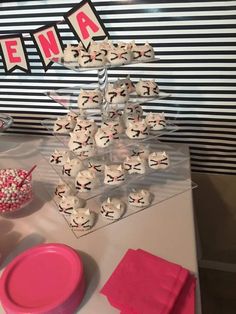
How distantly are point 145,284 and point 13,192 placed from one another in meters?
0.43

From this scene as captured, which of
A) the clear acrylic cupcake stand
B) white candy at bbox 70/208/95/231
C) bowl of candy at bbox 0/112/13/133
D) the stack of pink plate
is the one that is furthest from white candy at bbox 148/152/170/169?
bowl of candy at bbox 0/112/13/133

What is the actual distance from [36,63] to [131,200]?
58 centimetres

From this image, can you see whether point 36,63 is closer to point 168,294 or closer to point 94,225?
point 94,225

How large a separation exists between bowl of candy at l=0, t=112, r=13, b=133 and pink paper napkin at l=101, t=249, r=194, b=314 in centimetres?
64

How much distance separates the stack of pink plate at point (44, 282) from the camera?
63 cm

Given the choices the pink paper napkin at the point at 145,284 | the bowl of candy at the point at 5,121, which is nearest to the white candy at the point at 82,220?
the pink paper napkin at the point at 145,284

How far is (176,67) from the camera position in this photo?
3.43ft

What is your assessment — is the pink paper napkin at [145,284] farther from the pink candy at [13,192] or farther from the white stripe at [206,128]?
the white stripe at [206,128]

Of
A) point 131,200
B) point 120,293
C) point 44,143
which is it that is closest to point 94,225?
point 131,200

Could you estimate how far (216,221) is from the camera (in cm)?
135

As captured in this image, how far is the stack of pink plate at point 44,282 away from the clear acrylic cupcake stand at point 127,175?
12 centimetres

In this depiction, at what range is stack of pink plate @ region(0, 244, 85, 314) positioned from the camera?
63cm

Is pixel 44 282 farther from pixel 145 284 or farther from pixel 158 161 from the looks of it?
pixel 158 161

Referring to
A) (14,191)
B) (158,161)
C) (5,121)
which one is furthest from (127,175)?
(5,121)
